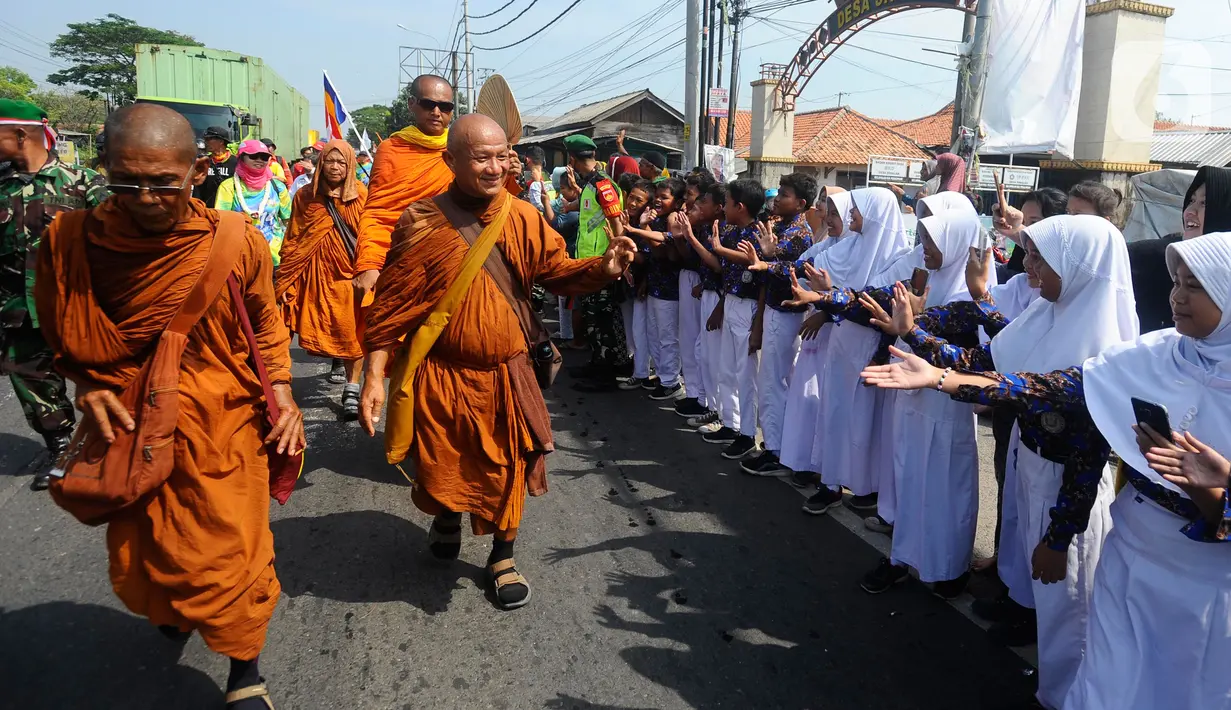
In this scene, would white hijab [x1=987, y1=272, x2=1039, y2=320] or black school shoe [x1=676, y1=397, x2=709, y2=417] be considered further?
black school shoe [x1=676, y1=397, x2=709, y2=417]

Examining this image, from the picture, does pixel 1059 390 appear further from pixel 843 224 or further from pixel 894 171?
pixel 894 171

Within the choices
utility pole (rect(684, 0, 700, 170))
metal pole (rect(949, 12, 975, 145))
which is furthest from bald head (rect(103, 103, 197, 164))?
utility pole (rect(684, 0, 700, 170))

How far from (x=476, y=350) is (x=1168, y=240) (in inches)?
165

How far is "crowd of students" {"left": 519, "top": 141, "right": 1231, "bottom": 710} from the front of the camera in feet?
6.34

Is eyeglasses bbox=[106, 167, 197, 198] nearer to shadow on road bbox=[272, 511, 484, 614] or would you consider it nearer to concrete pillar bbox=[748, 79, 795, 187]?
shadow on road bbox=[272, 511, 484, 614]

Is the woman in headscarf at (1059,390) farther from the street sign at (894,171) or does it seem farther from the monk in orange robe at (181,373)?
the street sign at (894,171)

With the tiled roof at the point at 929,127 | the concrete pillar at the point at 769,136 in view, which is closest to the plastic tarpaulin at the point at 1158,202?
the concrete pillar at the point at 769,136

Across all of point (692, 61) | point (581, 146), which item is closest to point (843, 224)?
point (581, 146)

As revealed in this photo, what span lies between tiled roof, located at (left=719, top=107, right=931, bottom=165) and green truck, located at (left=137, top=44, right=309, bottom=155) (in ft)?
50.3

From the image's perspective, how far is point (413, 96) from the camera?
4.93 m

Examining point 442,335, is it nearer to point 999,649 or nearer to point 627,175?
point 999,649

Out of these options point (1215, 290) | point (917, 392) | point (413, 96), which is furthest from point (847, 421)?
point (413, 96)

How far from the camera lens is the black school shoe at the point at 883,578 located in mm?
3483

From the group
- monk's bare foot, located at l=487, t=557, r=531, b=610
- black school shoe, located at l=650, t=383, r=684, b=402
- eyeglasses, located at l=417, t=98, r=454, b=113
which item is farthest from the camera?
black school shoe, located at l=650, t=383, r=684, b=402
